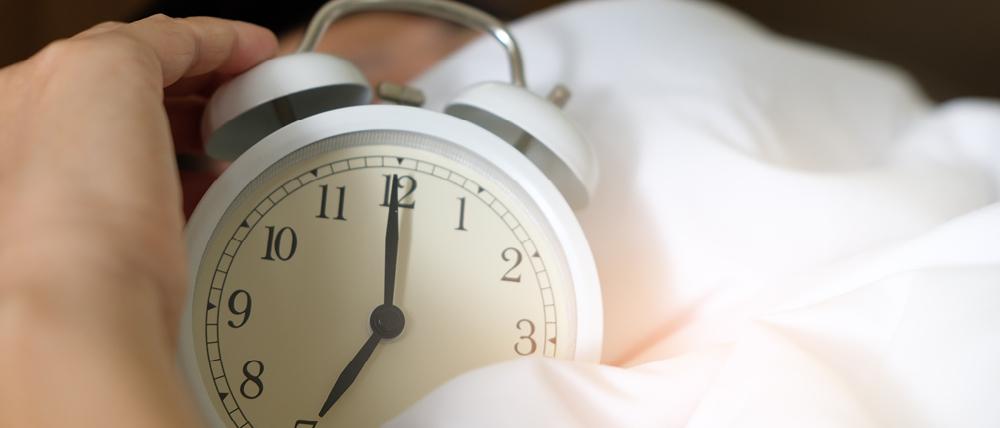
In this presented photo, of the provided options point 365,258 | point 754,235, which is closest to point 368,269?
point 365,258

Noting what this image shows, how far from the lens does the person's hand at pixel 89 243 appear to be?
415mm

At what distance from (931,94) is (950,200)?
2.89 feet

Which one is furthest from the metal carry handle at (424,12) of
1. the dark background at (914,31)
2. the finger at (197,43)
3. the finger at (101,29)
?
the dark background at (914,31)

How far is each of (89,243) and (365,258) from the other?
21 cm

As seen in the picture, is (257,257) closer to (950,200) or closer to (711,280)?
(711,280)

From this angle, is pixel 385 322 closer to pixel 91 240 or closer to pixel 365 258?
pixel 365 258

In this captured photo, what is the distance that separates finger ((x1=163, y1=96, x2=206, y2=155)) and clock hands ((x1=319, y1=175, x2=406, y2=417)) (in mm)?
195

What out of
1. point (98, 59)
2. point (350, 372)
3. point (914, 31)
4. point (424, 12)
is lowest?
point (350, 372)

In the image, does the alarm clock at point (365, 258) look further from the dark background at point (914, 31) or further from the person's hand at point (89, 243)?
the dark background at point (914, 31)

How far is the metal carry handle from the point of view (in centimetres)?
72

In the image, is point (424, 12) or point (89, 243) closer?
point (89, 243)

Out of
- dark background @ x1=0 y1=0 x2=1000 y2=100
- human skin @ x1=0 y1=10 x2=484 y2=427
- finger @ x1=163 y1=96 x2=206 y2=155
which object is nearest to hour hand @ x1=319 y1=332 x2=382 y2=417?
human skin @ x1=0 y1=10 x2=484 y2=427

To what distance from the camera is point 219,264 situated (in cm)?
59

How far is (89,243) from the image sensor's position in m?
0.43
